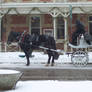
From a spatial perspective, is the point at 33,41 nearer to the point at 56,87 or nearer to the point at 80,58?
the point at 80,58

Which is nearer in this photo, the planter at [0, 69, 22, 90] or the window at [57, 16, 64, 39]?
the planter at [0, 69, 22, 90]

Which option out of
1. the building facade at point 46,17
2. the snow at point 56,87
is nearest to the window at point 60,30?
the building facade at point 46,17

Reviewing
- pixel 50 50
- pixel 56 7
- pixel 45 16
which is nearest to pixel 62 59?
pixel 50 50

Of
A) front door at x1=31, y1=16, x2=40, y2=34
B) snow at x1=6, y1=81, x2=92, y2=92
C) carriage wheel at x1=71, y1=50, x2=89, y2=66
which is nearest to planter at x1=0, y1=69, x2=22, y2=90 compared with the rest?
snow at x1=6, y1=81, x2=92, y2=92

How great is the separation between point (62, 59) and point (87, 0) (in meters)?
10.5

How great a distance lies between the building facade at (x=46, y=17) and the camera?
2756 cm

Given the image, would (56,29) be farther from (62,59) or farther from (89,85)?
(89,85)

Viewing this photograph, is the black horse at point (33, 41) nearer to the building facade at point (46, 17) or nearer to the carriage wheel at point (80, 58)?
the carriage wheel at point (80, 58)

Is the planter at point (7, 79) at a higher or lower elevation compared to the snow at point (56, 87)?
higher

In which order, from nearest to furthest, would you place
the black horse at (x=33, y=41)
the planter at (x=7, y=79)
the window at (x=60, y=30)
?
the planter at (x=7, y=79) → the black horse at (x=33, y=41) → the window at (x=60, y=30)

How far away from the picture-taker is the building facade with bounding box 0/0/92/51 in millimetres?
27562

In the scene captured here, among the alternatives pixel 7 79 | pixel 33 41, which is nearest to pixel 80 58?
pixel 33 41

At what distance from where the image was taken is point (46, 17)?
29.9 metres

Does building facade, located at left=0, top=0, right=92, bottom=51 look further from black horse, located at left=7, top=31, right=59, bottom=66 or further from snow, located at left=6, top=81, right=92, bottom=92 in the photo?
snow, located at left=6, top=81, right=92, bottom=92
